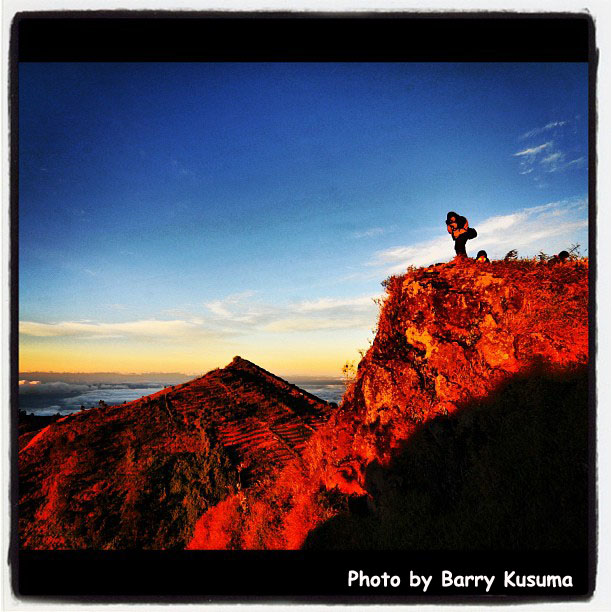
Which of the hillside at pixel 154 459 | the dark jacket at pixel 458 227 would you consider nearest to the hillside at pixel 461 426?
the dark jacket at pixel 458 227

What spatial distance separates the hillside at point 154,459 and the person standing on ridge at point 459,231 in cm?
778

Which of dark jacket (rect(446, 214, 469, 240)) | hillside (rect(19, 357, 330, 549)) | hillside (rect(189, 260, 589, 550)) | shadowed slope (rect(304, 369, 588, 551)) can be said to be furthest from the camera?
hillside (rect(19, 357, 330, 549))

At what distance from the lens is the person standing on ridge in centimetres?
711

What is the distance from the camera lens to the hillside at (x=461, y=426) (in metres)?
4.53

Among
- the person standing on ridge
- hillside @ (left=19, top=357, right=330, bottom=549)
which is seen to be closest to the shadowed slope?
the person standing on ridge

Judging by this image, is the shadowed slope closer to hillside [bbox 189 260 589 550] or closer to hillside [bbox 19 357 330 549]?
hillside [bbox 189 260 589 550]

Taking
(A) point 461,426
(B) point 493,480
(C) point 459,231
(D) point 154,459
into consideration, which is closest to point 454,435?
(A) point 461,426

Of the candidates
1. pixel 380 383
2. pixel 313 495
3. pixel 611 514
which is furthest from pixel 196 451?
pixel 611 514

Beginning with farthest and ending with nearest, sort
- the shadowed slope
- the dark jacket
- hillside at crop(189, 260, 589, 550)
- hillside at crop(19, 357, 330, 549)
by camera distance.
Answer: hillside at crop(19, 357, 330, 549) < the dark jacket < hillside at crop(189, 260, 589, 550) < the shadowed slope

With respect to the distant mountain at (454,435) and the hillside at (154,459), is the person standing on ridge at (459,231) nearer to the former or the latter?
the distant mountain at (454,435)

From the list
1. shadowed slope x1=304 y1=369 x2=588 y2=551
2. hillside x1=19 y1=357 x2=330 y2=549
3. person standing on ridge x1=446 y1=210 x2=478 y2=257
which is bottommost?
hillside x1=19 y1=357 x2=330 y2=549

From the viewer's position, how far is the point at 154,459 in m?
17.7

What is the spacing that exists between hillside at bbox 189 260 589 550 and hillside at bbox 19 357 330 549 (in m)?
5.77

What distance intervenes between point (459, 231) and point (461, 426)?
11.6 feet
